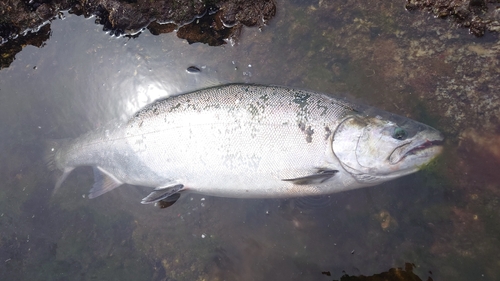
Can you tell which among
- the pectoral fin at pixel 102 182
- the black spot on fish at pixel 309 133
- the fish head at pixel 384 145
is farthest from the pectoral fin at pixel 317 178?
the pectoral fin at pixel 102 182

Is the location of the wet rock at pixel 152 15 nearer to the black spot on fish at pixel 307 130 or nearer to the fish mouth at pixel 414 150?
the black spot on fish at pixel 307 130

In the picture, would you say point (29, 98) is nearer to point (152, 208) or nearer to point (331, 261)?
point (152, 208)

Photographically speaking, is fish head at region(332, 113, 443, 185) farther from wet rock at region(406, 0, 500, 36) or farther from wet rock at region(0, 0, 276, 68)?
wet rock at region(0, 0, 276, 68)

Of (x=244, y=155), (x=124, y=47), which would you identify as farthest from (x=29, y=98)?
(x=244, y=155)

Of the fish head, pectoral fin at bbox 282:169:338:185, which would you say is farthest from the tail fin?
the fish head

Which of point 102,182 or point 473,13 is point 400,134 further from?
point 102,182

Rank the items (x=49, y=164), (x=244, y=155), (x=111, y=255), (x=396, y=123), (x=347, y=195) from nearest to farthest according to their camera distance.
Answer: (x=396, y=123), (x=244, y=155), (x=347, y=195), (x=111, y=255), (x=49, y=164)
